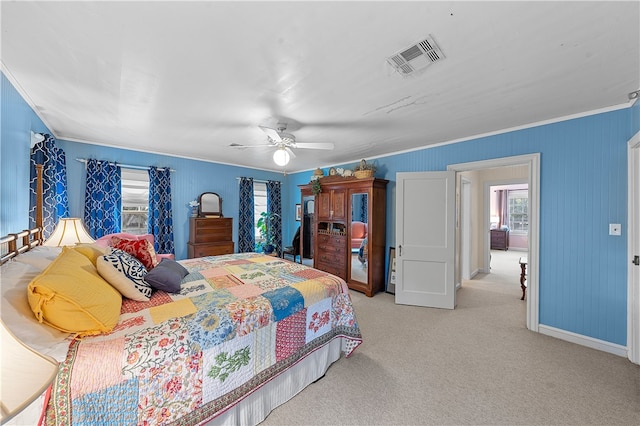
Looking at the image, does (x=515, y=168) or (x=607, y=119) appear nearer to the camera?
(x=607, y=119)

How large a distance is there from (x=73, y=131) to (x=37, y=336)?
343cm

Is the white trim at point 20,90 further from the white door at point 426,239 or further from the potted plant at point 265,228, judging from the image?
the white door at point 426,239

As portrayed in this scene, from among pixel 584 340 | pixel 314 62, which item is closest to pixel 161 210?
pixel 314 62

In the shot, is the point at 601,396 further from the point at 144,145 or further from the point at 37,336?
the point at 144,145

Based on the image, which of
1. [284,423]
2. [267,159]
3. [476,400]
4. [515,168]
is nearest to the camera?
[284,423]

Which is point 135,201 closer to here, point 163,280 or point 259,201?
point 259,201

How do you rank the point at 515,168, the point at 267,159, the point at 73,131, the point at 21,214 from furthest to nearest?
the point at 515,168 < the point at 267,159 < the point at 73,131 < the point at 21,214

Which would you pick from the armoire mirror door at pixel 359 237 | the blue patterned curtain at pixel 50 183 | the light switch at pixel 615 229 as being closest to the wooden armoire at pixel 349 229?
the armoire mirror door at pixel 359 237

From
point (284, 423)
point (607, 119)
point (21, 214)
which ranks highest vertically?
point (607, 119)

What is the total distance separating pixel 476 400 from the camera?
1.82 meters

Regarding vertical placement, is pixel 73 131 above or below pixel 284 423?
above

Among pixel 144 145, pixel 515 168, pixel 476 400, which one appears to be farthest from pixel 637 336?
pixel 144 145

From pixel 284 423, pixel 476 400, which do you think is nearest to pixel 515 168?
pixel 476 400

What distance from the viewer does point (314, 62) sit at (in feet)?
5.60
